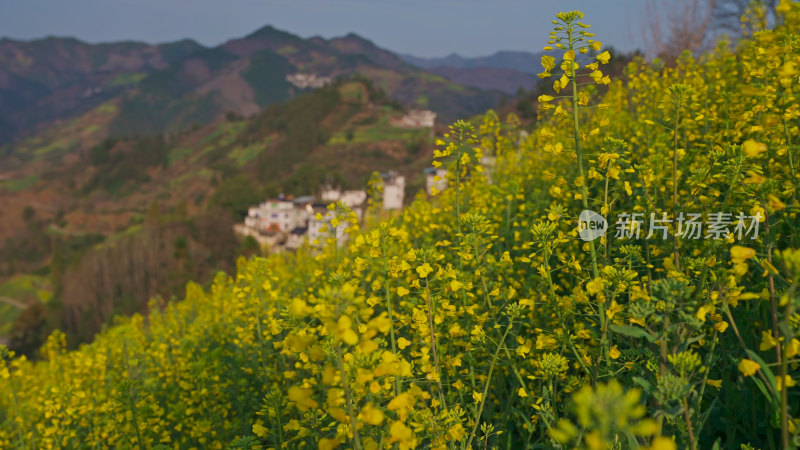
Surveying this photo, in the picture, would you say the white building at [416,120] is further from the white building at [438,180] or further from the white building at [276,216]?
the white building at [438,180]

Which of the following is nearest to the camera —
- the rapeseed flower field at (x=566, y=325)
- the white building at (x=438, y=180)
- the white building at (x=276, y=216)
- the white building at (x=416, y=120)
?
the rapeseed flower field at (x=566, y=325)

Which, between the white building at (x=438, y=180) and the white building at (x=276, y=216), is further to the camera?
the white building at (x=276, y=216)

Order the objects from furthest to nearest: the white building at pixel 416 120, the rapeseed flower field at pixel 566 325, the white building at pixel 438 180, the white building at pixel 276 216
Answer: the white building at pixel 416 120, the white building at pixel 276 216, the white building at pixel 438 180, the rapeseed flower field at pixel 566 325

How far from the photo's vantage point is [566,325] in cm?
356

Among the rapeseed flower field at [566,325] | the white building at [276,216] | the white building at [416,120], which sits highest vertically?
the white building at [416,120]

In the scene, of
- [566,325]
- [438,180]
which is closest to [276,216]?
[438,180]

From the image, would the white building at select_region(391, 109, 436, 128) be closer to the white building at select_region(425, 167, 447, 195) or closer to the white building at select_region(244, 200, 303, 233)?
the white building at select_region(244, 200, 303, 233)

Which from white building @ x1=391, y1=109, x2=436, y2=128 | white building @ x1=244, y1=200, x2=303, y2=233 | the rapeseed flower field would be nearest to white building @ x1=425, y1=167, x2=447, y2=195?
the rapeseed flower field

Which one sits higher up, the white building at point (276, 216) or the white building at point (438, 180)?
the white building at point (438, 180)

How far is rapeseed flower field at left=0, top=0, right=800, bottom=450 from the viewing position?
83.0 inches

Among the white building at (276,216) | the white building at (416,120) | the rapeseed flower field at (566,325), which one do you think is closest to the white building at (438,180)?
the rapeseed flower field at (566,325)

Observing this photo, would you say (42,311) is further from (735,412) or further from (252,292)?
(735,412)

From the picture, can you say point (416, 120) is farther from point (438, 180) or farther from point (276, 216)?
point (438, 180)

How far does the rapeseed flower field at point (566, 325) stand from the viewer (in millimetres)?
2109
